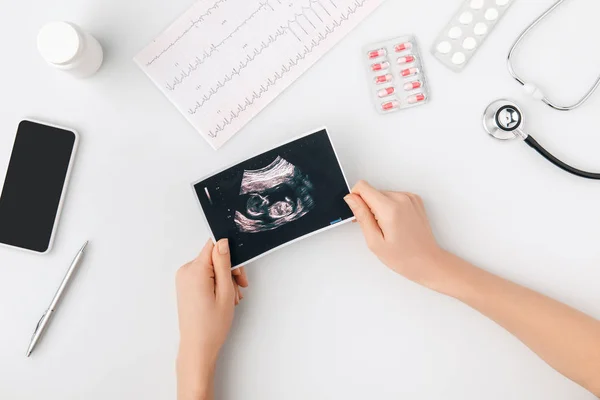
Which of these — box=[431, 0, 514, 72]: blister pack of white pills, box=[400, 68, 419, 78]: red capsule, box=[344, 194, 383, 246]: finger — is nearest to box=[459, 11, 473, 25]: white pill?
box=[431, 0, 514, 72]: blister pack of white pills

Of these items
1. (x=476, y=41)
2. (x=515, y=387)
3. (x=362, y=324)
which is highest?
(x=476, y=41)

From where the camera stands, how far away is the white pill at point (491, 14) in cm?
78

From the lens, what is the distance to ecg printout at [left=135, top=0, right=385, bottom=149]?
79 cm

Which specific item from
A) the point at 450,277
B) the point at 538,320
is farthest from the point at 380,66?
the point at 538,320

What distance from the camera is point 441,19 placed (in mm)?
792

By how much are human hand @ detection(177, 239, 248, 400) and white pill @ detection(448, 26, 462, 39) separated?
47 cm

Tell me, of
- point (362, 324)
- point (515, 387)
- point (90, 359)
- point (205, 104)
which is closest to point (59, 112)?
point (205, 104)

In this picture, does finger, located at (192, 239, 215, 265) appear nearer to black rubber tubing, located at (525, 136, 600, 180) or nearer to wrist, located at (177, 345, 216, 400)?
wrist, located at (177, 345, 216, 400)

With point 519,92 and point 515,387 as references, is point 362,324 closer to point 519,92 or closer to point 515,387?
point 515,387

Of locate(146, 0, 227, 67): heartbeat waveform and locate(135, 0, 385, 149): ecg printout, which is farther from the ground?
locate(146, 0, 227, 67): heartbeat waveform

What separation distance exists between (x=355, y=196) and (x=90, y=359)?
50 centimetres

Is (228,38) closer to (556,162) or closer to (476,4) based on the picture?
(476,4)

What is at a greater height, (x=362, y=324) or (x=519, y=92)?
(x=519, y=92)

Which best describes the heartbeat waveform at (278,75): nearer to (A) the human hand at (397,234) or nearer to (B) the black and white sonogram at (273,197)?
(B) the black and white sonogram at (273,197)
